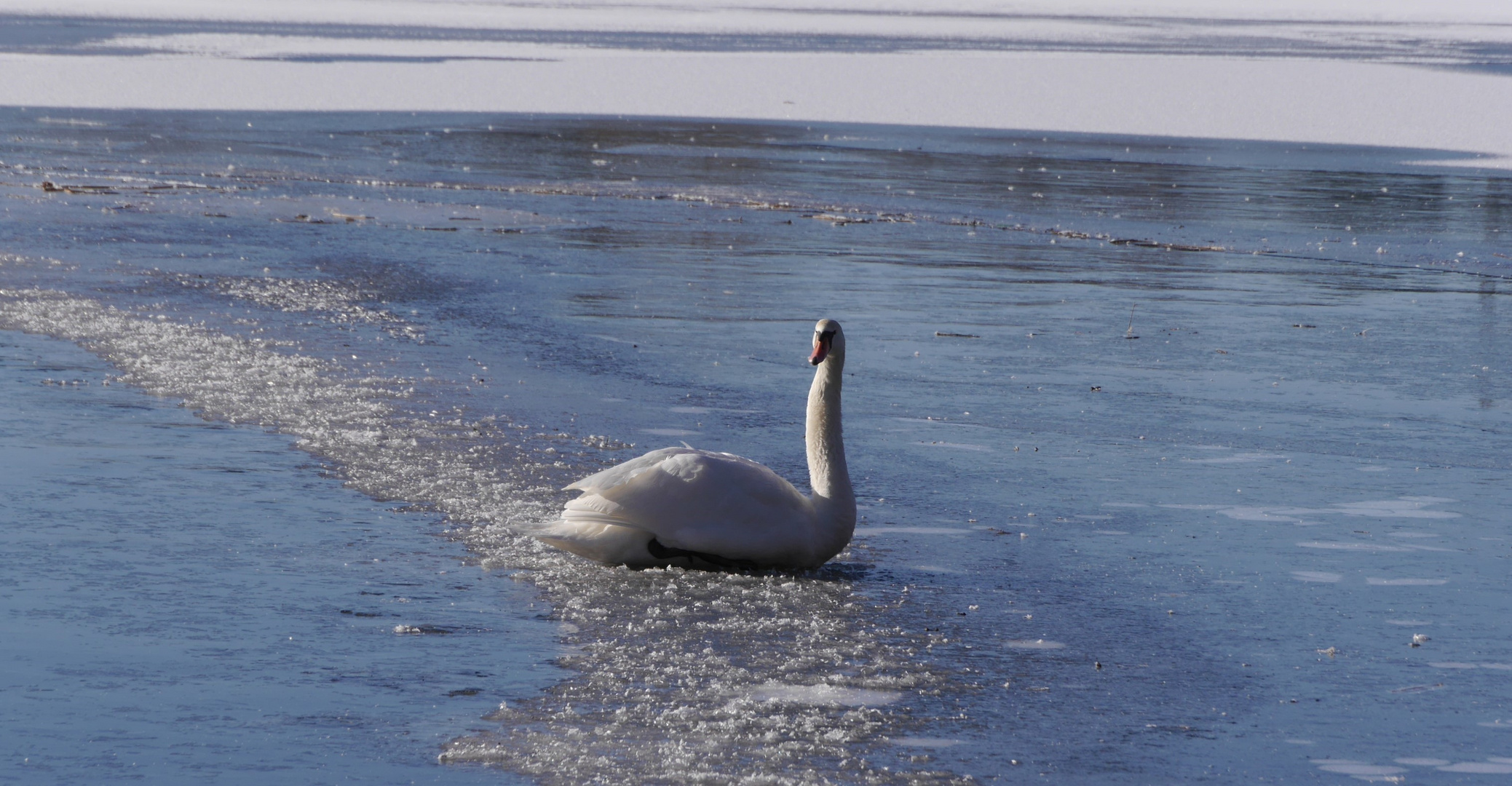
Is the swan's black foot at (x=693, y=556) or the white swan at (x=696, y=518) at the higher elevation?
the white swan at (x=696, y=518)

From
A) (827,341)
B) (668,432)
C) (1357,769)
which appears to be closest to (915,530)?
(827,341)

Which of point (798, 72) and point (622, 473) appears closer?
point (622, 473)

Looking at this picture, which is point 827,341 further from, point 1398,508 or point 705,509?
point 1398,508

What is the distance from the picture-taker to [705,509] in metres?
5.28

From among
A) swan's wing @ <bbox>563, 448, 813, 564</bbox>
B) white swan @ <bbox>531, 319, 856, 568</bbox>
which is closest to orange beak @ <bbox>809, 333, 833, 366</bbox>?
white swan @ <bbox>531, 319, 856, 568</bbox>

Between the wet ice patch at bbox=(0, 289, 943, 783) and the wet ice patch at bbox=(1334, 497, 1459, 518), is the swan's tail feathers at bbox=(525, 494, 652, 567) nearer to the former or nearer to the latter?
the wet ice patch at bbox=(0, 289, 943, 783)

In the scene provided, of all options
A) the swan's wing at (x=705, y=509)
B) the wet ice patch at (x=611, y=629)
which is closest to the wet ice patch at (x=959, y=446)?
the wet ice patch at (x=611, y=629)

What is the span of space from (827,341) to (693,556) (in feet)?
2.67

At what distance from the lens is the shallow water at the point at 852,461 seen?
412cm

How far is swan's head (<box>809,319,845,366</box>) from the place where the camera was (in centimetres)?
552

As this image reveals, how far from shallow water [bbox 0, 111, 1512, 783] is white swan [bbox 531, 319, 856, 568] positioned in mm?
104

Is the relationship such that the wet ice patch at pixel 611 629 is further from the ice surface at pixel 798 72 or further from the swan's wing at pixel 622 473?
the ice surface at pixel 798 72

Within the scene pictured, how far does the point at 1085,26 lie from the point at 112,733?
3524 inches

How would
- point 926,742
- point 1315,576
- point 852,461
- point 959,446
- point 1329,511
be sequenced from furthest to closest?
point 959,446, point 852,461, point 1329,511, point 1315,576, point 926,742
